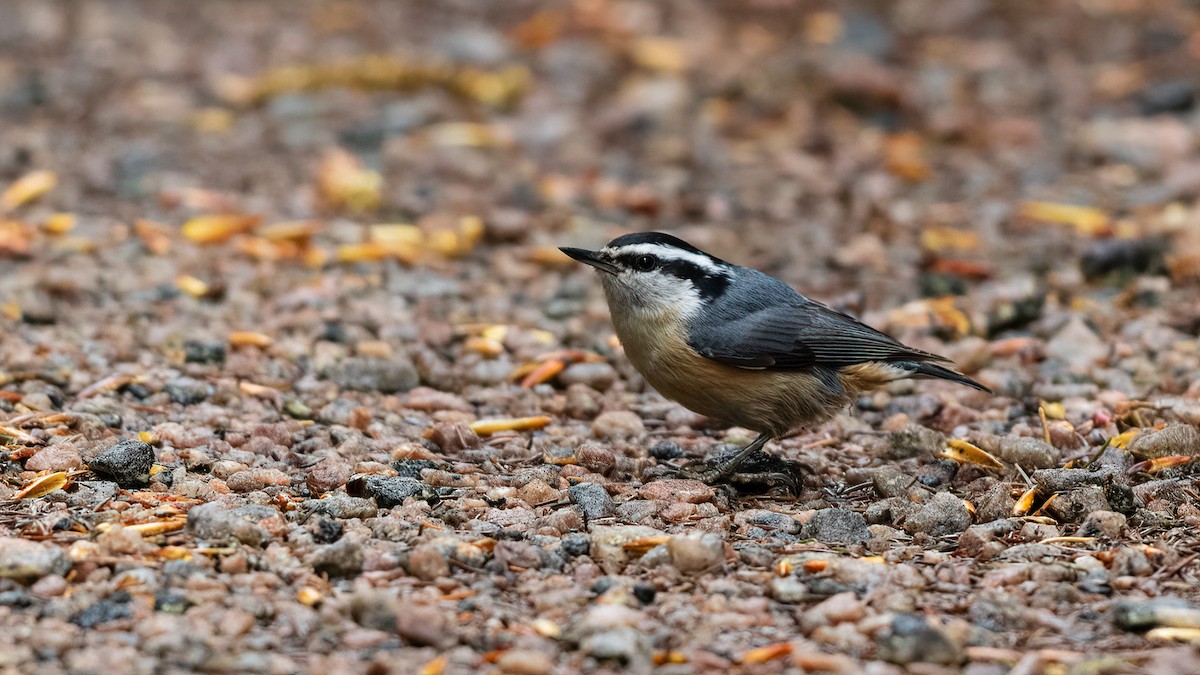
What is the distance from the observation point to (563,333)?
7336mm

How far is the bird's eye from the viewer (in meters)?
5.86

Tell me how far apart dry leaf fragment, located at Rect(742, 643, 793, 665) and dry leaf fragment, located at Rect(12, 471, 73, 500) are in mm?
2577

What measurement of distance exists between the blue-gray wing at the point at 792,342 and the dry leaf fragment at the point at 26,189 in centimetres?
500

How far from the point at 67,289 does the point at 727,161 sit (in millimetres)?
4774

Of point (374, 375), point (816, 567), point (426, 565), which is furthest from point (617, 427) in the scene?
point (426, 565)

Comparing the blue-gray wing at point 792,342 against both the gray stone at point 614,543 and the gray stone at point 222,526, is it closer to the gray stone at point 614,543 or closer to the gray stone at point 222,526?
the gray stone at point 614,543

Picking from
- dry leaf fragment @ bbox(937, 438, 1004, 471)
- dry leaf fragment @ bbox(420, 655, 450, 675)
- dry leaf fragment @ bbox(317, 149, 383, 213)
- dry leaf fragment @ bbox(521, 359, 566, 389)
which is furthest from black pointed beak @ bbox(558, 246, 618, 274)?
dry leaf fragment @ bbox(317, 149, 383, 213)

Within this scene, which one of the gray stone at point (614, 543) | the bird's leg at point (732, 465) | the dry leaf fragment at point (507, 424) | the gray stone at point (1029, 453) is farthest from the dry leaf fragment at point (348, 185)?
the gray stone at point (1029, 453)

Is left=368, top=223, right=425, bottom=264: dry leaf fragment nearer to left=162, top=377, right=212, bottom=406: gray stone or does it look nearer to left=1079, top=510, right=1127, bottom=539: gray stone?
left=162, top=377, right=212, bottom=406: gray stone

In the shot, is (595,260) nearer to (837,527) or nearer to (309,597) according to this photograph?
(837,527)

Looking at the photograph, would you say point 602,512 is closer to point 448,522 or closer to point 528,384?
point 448,522

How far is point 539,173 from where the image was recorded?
378 inches

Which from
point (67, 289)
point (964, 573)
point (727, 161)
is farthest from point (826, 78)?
point (964, 573)

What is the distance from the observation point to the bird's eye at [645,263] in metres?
5.86
